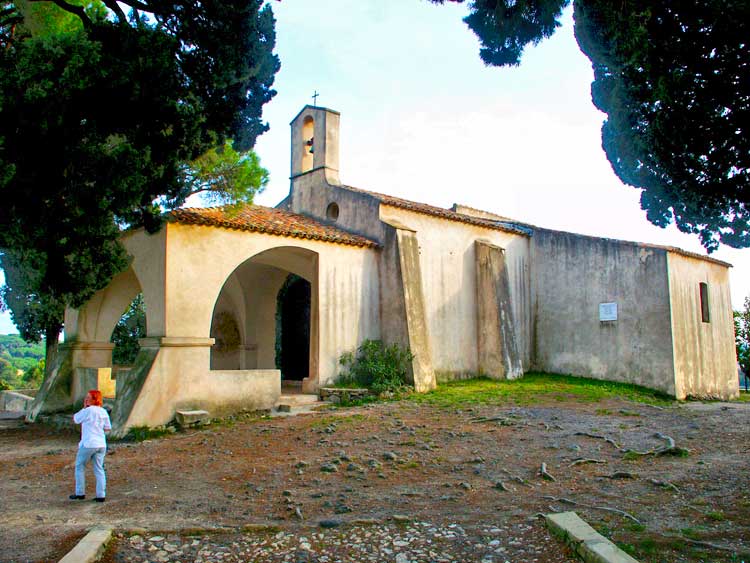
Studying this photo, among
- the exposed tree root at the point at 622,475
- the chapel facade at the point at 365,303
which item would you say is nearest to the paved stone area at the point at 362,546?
the exposed tree root at the point at 622,475

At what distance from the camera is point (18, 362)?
68.7m

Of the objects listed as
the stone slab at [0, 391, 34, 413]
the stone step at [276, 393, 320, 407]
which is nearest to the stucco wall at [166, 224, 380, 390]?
the stone step at [276, 393, 320, 407]

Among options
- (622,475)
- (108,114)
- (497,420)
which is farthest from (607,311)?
(108,114)

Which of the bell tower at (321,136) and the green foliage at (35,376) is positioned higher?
the bell tower at (321,136)

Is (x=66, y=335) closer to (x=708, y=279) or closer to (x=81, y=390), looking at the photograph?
(x=81, y=390)

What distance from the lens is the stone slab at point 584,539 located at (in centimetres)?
396

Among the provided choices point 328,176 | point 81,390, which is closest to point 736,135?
point 328,176

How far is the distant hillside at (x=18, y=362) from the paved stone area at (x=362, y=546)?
88.1 ft

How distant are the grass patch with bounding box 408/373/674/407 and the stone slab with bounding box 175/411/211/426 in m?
4.47

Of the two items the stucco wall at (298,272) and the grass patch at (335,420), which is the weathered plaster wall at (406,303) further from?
the grass patch at (335,420)

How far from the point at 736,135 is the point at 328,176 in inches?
479

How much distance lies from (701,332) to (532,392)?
6240mm

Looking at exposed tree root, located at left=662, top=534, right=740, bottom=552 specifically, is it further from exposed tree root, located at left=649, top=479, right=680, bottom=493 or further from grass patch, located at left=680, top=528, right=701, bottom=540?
exposed tree root, located at left=649, top=479, right=680, bottom=493

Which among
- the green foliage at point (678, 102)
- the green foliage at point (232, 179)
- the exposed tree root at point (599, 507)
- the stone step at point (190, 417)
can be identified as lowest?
the exposed tree root at point (599, 507)
